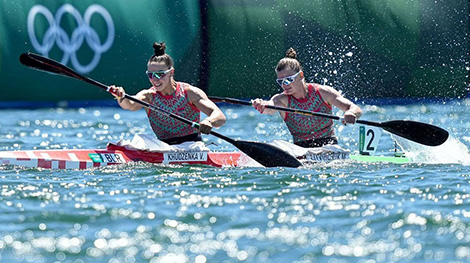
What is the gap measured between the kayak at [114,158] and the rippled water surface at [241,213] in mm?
163

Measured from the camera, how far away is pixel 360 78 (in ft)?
60.0

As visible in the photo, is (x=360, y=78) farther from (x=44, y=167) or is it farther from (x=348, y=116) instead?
(x=44, y=167)

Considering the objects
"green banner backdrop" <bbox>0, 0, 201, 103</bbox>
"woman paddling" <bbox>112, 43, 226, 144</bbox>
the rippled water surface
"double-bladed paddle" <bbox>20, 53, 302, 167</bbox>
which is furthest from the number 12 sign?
"green banner backdrop" <bbox>0, 0, 201, 103</bbox>

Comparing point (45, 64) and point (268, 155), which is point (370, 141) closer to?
point (268, 155)

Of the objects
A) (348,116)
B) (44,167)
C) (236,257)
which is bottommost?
(236,257)

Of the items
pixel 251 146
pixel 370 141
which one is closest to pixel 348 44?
pixel 370 141

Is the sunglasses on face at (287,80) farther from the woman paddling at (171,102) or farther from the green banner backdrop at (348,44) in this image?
the green banner backdrop at (348,44)

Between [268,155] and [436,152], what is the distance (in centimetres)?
204

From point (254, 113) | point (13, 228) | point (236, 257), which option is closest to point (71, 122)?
point (254, 113)

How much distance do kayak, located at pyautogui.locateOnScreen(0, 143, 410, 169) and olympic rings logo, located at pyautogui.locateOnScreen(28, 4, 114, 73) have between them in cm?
815

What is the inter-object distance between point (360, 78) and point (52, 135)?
677 cm

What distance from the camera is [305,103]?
990cm

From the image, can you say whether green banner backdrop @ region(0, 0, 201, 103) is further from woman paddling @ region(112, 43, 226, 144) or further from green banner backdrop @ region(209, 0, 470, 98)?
woman paddling @ region(112, 43, 226, 144)

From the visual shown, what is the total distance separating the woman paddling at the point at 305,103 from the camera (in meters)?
9.65
